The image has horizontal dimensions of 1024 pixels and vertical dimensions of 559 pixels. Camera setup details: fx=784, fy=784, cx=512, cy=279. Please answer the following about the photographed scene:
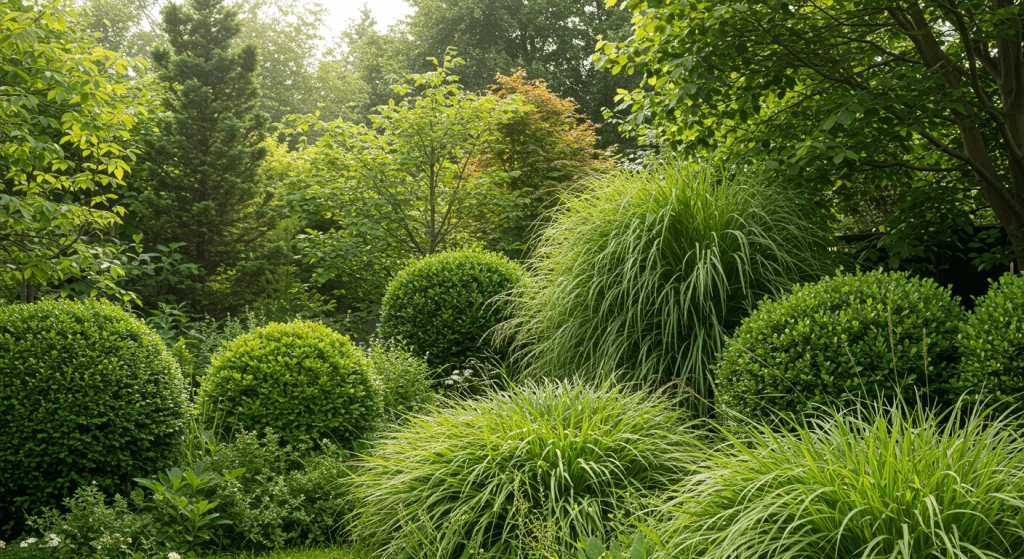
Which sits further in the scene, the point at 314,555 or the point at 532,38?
the point at 532,38

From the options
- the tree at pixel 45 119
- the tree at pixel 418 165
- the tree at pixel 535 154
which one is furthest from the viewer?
the tree at pixel 535 154

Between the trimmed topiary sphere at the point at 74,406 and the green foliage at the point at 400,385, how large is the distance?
1.52 meters

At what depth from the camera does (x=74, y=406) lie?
4293mm

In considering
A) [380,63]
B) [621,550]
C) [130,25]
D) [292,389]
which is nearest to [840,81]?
[621,550]

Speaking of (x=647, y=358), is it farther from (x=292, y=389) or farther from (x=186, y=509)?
(x=186, y=509)

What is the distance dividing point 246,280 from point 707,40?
7.48 metres

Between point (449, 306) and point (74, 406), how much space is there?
3.19 m

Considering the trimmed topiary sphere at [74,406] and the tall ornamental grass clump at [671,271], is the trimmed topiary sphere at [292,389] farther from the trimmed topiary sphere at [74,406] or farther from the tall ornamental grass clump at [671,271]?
the tall ornamental grass clump at [671,271]

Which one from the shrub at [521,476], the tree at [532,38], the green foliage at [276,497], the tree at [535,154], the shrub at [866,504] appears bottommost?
the green foliage at [276,497]

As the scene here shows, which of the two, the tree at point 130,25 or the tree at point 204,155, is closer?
the tree at point 204,155

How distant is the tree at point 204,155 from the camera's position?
1009 cm

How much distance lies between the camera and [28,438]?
422 centimetres

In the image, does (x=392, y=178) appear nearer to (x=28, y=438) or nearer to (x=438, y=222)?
(x=438, y=222)

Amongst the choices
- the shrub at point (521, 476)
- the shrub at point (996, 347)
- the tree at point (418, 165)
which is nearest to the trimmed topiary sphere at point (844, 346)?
the shrub at point (996, 347)
